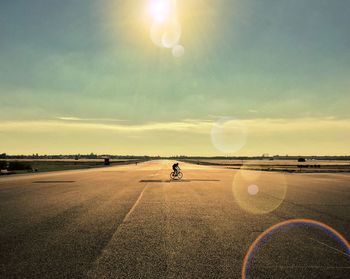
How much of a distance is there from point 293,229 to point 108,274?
589 centimetres

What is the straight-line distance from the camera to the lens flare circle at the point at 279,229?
6.21 meters

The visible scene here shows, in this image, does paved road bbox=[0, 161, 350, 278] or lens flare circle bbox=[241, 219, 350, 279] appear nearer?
paved road bbox=[0, 161, 350, 278]

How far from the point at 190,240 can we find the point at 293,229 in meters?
3.29

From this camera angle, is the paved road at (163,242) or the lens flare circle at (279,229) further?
the lens flare circle at (279,229)

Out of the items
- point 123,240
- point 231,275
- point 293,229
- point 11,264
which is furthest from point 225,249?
point 11,264

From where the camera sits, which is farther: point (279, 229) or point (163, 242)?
point (279, 229)

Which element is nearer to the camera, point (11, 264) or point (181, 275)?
point (181, 275)

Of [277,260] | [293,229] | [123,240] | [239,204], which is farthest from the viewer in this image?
[239,204]

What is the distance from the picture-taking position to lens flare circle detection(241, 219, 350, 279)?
6207 millimetres

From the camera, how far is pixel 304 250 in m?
7.15

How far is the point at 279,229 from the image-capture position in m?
9.38

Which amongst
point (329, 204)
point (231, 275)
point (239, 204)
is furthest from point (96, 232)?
point (329, 204)

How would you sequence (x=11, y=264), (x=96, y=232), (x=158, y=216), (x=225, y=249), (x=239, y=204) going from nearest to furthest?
(x=11, y=264) < (x=225, y=249) < (x=96, y=232) < (x=158, y=216) < (x=239, y=204)

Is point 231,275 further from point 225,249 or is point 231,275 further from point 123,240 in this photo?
point 123,240
